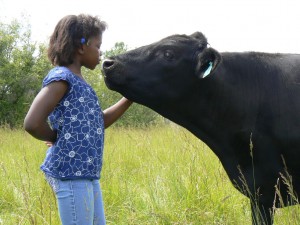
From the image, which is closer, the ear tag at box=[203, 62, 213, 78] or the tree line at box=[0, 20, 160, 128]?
the ear tag at box=[203, 62, 213, 78]

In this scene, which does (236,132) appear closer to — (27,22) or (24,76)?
(24,76)

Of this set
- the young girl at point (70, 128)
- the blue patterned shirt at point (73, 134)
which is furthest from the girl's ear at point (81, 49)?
the blue patterned shirt at point (73, 134)

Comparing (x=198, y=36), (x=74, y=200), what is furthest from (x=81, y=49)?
(x=198, y=36)

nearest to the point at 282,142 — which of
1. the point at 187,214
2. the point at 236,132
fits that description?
the point at 236,132

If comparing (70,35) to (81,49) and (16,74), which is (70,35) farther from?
(16,74)

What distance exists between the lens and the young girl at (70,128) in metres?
2.32

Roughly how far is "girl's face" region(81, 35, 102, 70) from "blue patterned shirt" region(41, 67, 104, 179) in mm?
173

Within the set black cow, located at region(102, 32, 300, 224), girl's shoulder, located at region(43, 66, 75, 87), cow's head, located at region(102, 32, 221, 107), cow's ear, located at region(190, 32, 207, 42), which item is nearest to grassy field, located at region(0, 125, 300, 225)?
black cow, located at region(102, 32, 300, 224)

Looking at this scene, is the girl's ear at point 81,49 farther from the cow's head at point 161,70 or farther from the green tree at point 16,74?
the green tree at point 16,74

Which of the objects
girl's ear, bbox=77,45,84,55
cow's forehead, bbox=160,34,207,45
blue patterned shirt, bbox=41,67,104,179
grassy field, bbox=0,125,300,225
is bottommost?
grassy field, bbox=0,125,300,225

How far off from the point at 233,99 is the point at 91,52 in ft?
3.86

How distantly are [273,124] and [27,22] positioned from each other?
1082 inches

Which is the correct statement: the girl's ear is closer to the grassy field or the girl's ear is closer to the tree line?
the grassy field

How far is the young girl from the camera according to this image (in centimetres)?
232
